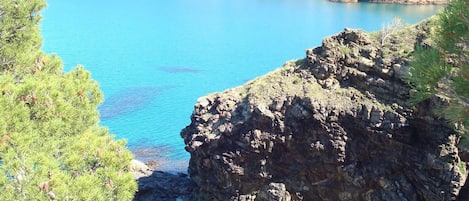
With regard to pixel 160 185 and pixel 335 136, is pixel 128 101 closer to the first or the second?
pixel 160 185

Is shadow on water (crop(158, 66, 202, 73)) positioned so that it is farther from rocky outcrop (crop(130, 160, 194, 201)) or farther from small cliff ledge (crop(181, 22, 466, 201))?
small cliff ledge (crop(181, 22, 466, 201))

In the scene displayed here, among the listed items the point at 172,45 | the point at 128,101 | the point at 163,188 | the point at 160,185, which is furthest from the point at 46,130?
the point at 172,45

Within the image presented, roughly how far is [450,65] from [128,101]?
34.3 m

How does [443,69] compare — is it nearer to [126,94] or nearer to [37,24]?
[37,24]

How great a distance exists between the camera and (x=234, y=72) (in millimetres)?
47938

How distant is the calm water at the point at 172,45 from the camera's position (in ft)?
123

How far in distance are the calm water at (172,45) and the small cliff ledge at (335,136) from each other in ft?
30.8

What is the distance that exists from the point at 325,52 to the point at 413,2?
83.5 m

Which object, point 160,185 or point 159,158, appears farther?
point 159,158

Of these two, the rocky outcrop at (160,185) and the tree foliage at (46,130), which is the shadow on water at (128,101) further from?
the tree foliage at (46,130)

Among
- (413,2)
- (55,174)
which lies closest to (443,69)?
(55,174)

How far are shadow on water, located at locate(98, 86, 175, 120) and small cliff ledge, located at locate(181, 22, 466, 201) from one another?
1560cm

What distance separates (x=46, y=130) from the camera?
8711mm

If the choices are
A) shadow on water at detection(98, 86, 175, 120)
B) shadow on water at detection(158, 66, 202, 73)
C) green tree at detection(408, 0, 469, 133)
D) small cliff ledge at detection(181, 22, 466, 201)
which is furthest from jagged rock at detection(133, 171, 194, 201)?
shadow on water at detection(158, 66, 202, 73)
